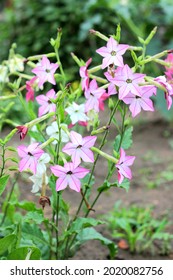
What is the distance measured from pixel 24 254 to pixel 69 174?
13.6 inches

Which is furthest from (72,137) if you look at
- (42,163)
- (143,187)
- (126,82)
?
(143,187)

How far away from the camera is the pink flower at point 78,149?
182cm

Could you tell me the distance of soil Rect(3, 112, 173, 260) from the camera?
2846 mm

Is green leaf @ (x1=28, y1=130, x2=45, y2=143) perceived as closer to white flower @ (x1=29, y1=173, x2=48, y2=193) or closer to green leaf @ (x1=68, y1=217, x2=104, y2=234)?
white flower @ (x1=29, y1=173, x2=48, y2=193)

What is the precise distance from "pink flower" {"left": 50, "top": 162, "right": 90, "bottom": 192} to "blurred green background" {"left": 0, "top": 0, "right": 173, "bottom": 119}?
3932 mm

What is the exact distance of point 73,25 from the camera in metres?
6.46

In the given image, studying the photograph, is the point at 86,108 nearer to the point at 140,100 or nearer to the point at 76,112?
the point at 76,112

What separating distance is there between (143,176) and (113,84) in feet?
6.78

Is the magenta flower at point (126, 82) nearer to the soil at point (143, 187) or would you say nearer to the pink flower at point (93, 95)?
the pink flower at point (93, 95)

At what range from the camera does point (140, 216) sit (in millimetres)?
3080

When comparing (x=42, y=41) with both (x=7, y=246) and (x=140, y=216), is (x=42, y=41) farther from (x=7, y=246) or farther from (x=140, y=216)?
(x=7, y=246)

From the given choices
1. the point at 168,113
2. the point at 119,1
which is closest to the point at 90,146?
the point at 168,113

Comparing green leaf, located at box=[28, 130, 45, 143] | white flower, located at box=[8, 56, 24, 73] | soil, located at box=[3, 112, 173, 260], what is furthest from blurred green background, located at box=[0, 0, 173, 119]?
green leaf, located at box=[28, 130, 45, 143]

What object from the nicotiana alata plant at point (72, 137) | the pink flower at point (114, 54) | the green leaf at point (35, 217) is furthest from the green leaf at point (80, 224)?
the pink flower at point (114, 54)
